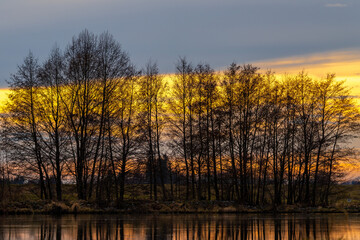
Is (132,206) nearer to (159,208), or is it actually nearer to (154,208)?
(154,208)

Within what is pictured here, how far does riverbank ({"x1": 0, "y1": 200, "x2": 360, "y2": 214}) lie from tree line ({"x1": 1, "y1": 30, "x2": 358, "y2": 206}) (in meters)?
4.24

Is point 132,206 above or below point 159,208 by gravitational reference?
above

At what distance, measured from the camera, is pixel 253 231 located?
27.4 meters

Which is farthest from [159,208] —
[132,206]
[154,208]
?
[132,206]

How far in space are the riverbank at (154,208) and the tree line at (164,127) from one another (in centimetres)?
424

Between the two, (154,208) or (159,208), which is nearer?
(154,208)

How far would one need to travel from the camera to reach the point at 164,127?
199 ft

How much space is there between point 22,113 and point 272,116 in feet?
89.8

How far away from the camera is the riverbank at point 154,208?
140ft

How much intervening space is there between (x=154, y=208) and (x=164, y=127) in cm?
1464

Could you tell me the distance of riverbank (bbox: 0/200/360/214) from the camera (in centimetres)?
4275

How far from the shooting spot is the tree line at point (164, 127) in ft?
171

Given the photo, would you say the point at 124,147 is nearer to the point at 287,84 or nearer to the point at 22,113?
the point at 22,113

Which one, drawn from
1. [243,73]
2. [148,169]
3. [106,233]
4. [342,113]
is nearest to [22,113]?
[148,169]
